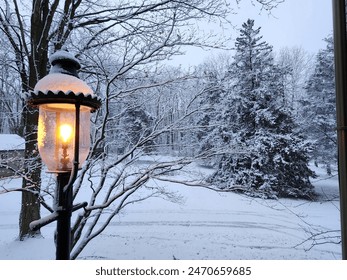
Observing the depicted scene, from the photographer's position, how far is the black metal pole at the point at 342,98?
667 mm

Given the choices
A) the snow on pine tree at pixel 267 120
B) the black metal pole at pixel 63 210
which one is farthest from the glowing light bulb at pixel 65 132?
the snow on pine tree at pixel 267 120

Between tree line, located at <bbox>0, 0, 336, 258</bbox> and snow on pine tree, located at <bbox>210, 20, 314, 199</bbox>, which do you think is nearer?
tree line, located at <bbox>0, 0, 336, 258</bbox>

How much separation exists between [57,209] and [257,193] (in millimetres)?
1841

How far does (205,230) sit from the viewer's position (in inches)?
122

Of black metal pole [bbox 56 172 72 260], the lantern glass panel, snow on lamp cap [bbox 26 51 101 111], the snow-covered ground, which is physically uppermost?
snow on lamp cap [bbox 26 51 101 111]

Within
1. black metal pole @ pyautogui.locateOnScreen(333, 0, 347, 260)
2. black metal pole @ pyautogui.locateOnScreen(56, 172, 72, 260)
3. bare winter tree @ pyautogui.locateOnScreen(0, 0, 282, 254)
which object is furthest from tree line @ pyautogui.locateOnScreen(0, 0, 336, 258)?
black metal pole @ pyautogui.locateOnScreen(333, 0, 347, 260)

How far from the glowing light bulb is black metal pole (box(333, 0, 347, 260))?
0.73 meters

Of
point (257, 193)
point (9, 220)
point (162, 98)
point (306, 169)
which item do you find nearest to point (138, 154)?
point (162, 98)

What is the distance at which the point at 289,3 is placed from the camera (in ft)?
6.61

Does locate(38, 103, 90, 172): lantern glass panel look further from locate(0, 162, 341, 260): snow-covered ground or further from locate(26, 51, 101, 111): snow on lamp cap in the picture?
locate(0, 162, 341, 260): snow-covered ground

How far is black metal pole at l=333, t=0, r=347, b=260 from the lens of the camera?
0.67 m

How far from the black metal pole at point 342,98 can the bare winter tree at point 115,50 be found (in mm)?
1352

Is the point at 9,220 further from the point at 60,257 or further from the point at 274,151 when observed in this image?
the point at 274,151

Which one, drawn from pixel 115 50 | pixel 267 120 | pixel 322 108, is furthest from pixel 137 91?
pixel 267 120
